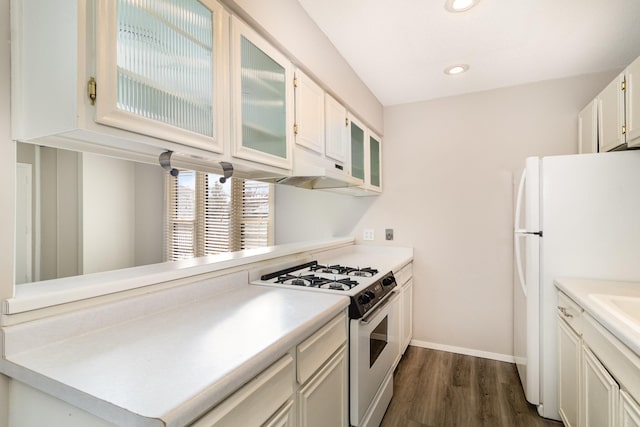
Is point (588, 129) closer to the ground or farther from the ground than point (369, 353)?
farther from the ground

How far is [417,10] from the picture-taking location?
1749 mm

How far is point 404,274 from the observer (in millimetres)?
2742

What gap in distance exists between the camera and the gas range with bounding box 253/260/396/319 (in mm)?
1581

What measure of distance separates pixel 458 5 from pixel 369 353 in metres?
1.98

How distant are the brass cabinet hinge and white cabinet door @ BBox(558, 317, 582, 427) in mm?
2281

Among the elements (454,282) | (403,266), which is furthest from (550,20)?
(454,282)

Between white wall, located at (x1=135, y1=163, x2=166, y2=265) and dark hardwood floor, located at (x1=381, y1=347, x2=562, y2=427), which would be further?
white wall, located at (x1=135, y1=163, x2=166, y2=265)

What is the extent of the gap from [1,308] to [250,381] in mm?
715

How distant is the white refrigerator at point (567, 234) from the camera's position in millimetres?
1828

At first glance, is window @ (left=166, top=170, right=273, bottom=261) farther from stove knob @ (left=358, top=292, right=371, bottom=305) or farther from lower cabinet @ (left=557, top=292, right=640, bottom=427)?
lower cabinet @ (left=557, top=292, right=640, bottom=427)

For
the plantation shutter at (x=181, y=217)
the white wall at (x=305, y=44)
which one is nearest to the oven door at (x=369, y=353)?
Result: the white wall at (x=305, y=44)

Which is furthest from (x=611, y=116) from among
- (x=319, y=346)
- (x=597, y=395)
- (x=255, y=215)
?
(x=255, y=215)

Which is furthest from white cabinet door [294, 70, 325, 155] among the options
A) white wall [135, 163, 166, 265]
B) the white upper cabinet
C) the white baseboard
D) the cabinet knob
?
white wall [135, 163, 166, 265]

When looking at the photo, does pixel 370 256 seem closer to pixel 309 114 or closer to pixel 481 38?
pixel 309 114
